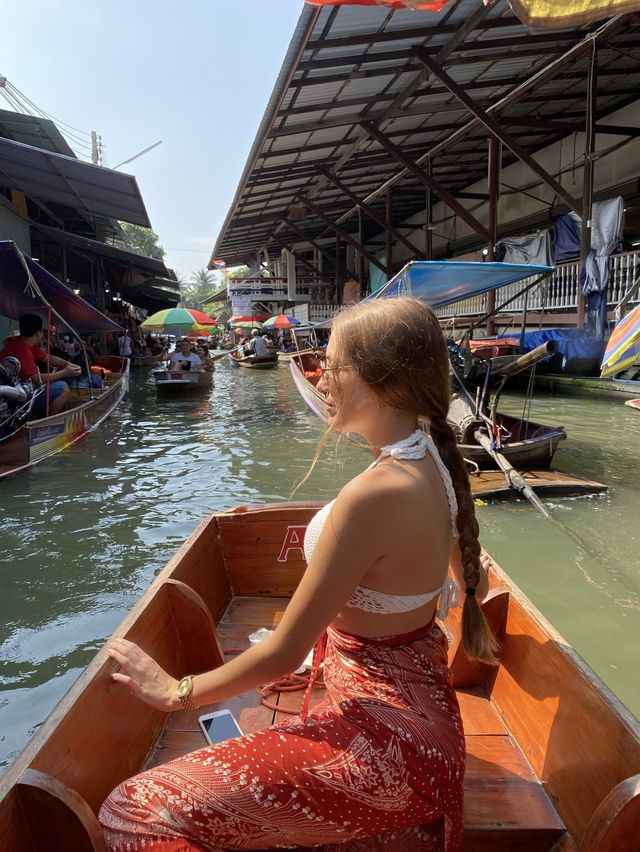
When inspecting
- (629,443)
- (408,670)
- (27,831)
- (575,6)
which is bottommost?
(629,443)

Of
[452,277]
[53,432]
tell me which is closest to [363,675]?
[452,277]

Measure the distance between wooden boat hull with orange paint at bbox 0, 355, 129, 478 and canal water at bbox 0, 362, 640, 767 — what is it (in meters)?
0.17

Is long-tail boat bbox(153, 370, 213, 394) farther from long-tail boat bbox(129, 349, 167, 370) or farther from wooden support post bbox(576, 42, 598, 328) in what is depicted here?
wooden support post bbox(576, 42, 598, 328)

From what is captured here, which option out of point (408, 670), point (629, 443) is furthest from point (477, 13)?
point (408, 670)

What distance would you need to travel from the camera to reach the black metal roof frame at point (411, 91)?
7629 mm

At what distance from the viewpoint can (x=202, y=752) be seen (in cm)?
111

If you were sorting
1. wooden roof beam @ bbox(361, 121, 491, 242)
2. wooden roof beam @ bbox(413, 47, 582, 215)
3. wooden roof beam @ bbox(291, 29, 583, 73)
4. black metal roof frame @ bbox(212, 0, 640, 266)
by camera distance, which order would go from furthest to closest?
wooden roof beam @ bbox(361, 121, 491, 242)
wooden roof beam @ bbox(413, 47, 582, 215)
wooden roof beam @ bbox(291, 29, 583, 73)
black metal roof frame @ bbox(212, 0, 640, 266)

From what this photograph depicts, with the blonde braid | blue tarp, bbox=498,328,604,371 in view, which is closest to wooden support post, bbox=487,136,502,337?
blue tarp, bbox=498,328,604,371

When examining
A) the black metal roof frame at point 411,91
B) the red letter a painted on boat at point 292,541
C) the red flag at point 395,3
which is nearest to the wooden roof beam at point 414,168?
the black metal roof frame at point 411,91

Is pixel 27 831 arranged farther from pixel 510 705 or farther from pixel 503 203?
Answer: pixel 503 203

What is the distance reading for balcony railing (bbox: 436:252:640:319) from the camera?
1056 centimetres

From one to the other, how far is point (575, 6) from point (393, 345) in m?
2.24

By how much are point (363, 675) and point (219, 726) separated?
3.34 feet

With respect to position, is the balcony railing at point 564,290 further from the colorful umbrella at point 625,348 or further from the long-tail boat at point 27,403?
the long-tail boat at point 27,403
